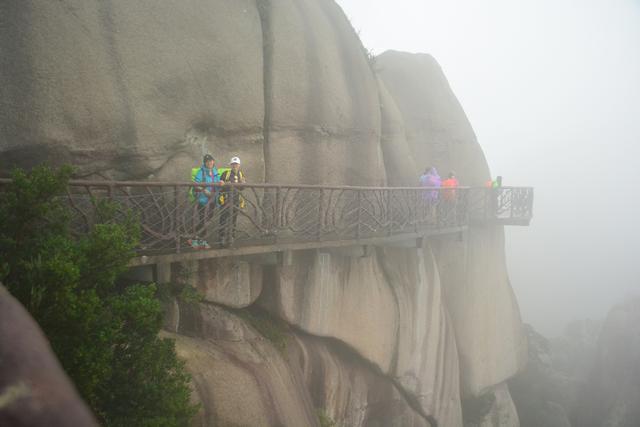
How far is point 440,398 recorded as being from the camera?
43.2 feet

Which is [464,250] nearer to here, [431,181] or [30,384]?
[431,181]

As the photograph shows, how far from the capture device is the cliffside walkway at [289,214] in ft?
21.8

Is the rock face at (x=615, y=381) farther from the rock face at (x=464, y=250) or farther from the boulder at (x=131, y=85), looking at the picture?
the boulder at (x=131, y=85)

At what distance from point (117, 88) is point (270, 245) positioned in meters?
3.78

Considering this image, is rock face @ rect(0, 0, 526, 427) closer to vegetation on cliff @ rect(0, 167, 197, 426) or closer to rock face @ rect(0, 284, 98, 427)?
vegetation on cliff @ rect(0, 167, 197, 426)

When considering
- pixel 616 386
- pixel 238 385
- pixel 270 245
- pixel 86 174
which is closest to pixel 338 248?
pixel 270 245

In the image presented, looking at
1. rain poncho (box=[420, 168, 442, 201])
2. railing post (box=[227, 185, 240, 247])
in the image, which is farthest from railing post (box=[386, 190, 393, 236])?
railing post (box=[227, 185, 240, 247])

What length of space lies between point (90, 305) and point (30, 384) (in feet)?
7.18

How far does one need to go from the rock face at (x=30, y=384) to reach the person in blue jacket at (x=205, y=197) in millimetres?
5179

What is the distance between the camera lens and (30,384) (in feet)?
5.76

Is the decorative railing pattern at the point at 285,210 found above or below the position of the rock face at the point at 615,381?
above

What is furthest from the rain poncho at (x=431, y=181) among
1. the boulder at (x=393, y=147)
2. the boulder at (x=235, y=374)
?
the boulder at (x=235, y=374)

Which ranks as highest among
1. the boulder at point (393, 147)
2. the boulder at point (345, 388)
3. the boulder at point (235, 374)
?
the boulder at point (393, 147)

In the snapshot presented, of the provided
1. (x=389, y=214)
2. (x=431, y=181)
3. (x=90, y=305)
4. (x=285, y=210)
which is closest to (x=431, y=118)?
(x=431, y=181)
